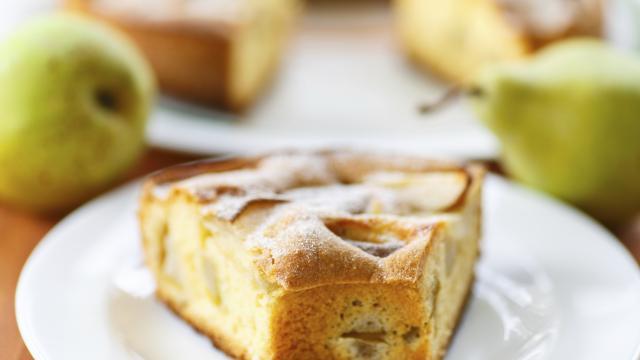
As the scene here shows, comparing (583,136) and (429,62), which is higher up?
(583,136)

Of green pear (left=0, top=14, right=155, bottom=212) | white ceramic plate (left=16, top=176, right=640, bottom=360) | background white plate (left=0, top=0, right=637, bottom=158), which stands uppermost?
green pear (left=0, top=14, right=155, bottom=212)

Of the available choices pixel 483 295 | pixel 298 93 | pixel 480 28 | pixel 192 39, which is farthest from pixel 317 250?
pixel 480 28

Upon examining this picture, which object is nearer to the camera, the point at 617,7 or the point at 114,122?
the point at 114,122

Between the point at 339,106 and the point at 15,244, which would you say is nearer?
the point at 15,244

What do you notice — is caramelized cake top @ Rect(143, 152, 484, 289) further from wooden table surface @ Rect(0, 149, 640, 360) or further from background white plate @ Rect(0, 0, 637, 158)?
background white plate @ Rect(0, 0, 637, 158)

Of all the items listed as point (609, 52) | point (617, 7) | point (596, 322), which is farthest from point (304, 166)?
point (617, 7)

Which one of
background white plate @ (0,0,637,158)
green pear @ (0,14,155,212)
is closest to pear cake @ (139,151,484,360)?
green pear @ (0,14,155,212)

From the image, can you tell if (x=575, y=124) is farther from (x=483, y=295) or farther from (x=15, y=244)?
(x=15, y=244)

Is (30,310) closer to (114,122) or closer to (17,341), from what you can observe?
(17,341)
